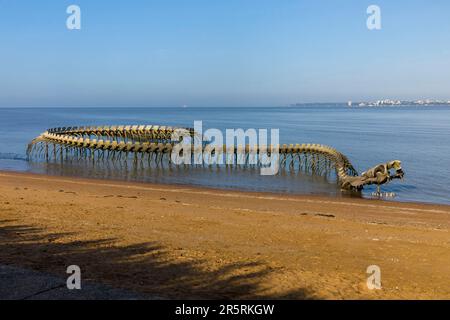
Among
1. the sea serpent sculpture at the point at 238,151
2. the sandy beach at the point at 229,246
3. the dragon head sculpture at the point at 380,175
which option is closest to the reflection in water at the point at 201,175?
the sea serpent sculpture at the point at 238,151

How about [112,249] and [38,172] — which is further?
[38,172]

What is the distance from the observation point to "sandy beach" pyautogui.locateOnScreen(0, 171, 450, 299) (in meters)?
7.27

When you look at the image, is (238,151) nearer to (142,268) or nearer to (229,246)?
(229,246)

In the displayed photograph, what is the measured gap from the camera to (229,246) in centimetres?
1029

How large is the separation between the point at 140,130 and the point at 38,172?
14049 mm

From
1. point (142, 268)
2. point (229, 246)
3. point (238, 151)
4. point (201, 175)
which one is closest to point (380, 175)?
point (201, 175)

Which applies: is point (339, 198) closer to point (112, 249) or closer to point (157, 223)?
point (157, 223)

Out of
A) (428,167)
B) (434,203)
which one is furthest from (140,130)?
(434,203)

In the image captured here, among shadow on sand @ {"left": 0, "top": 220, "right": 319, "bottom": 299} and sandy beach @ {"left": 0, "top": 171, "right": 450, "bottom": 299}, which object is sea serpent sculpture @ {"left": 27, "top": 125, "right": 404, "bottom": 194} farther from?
shadow on sand @ {"left": 0, "top": 220, "right": 319, "bottom": 299}

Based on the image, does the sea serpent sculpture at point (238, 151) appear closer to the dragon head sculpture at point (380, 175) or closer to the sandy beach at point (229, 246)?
the dragon head sculpture at point (380, 175)

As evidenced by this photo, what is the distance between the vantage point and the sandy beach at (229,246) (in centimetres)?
727
